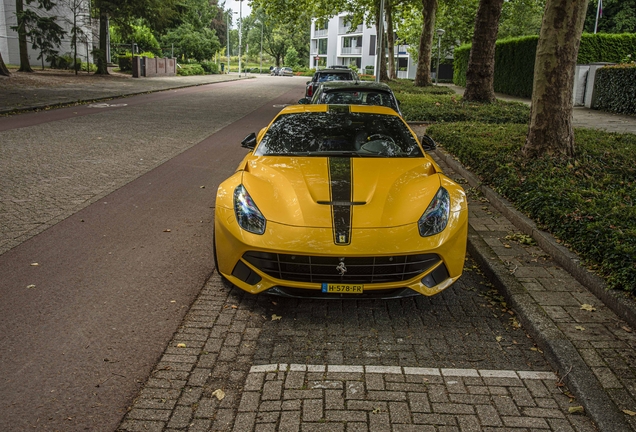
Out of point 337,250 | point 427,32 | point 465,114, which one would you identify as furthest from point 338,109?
point 427,32

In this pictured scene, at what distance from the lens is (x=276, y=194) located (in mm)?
4676

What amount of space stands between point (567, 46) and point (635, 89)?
40.3 ft

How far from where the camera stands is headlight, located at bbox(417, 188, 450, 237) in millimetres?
4414

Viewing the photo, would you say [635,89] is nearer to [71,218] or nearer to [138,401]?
[71,218]

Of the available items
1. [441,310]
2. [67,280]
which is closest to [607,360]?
[441,310]

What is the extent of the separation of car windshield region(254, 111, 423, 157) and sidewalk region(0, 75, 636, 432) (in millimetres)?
1617

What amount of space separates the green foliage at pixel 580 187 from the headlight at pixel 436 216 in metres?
1.39

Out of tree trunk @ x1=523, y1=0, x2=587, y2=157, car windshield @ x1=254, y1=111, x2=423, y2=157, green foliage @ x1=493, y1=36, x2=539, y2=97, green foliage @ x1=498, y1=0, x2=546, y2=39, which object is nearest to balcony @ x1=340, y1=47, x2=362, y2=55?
green foliage @ x1=498, y1=0, x2=546, y2=39

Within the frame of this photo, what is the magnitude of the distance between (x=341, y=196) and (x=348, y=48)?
9280 centimetres

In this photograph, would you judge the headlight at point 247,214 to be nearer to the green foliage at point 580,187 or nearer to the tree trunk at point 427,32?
the green foliage at point 580,187

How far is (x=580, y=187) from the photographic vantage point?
275 inches

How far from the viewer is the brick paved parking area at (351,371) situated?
124 inches

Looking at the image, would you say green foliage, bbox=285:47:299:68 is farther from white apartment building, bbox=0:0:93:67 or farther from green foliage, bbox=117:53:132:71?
white apartment building, bbox=0:0:93:67

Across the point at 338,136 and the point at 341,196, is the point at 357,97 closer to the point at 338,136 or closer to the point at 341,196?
the point at 338,136
